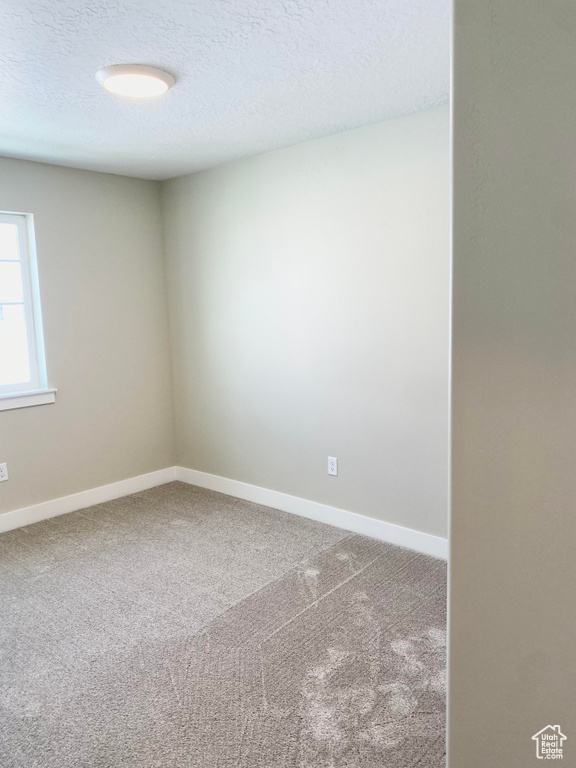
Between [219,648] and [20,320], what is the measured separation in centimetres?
248

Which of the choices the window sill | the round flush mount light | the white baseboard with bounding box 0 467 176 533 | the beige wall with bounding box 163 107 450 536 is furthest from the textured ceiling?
the white baseboard with bounding box 0 467 176 533

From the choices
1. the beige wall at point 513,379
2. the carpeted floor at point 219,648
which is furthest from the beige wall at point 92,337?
the beige wall at point 513,379

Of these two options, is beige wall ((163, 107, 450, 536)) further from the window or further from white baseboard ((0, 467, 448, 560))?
the window

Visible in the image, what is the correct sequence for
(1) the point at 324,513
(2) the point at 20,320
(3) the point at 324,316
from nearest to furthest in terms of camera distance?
1. (3) the point at 324,316
2. (1) the point at 324,513
3. (2) the point at 20,320

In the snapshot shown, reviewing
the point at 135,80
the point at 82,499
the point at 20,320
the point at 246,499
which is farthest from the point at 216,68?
the point at 82,499

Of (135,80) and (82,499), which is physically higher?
→ (135,80)

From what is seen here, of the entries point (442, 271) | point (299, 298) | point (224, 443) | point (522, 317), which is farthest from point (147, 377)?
point (522, 317)

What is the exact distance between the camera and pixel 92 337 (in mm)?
3895

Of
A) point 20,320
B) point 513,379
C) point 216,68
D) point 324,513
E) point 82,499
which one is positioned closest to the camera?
point 513,379

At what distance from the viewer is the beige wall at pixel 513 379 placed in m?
0.83

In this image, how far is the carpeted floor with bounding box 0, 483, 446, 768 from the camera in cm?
177

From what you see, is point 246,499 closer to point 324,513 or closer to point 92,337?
point 324,513

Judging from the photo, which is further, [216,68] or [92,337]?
[92,337]

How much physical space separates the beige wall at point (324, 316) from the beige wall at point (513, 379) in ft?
6.46
